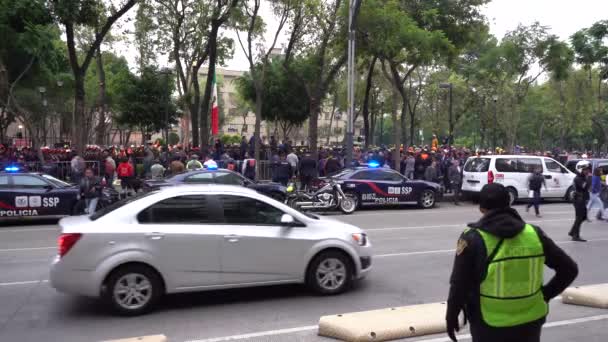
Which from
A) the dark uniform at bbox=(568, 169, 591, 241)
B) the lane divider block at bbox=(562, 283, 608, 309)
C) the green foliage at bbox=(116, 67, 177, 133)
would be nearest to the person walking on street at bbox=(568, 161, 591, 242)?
the dark uniform at bbox=(568, 169, 591, 241)

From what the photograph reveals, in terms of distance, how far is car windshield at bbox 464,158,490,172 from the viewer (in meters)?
19.3

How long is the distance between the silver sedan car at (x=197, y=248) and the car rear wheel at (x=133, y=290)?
1 centimetres

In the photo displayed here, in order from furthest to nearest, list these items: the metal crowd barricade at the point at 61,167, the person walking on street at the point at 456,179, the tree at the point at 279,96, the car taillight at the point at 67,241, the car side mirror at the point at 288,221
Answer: the tree at the point at 279,96 < the metal crowd barricade at the point at 61,167 < the person walking on street at the point at 456,179 < the car side mirror at the point at 288,221 < the car taillight at the point at 67,241

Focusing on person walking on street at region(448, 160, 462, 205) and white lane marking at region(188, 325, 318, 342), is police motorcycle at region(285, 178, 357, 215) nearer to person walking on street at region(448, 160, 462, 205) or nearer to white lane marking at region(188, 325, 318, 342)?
person walking on street at region(448, 160, 462, 205)

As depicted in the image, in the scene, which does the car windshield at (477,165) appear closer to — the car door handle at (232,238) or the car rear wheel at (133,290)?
the car door handle at (232,238)

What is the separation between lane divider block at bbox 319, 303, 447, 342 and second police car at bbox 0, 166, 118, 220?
10.2 metres

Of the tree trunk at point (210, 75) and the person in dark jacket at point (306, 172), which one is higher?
the tree trunk at point (210, 75)

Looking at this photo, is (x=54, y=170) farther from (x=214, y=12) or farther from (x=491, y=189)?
(x=491, y=189)

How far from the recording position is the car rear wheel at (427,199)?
722 inches

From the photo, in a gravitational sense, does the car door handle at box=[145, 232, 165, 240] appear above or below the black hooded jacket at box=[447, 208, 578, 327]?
below

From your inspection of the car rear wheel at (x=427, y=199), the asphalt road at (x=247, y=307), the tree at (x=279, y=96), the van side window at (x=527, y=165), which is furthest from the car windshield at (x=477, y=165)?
the tree at (x=279, y=96)

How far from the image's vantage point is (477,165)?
19.6 meters

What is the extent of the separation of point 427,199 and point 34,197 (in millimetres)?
11798

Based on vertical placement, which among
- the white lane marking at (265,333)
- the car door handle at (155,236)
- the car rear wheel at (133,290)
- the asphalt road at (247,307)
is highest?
the car door handle at (155,236)
